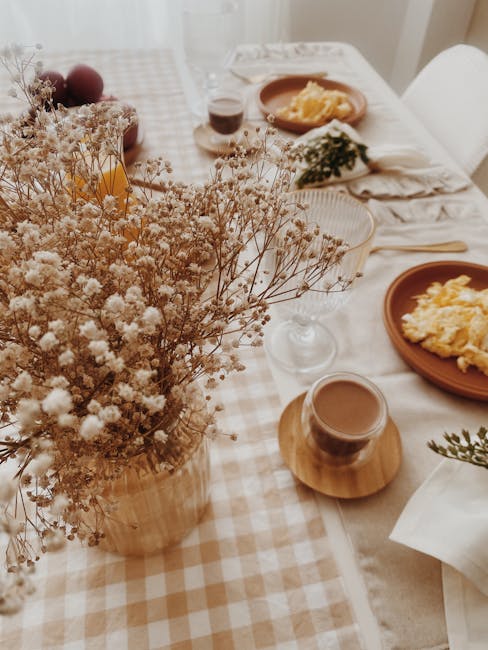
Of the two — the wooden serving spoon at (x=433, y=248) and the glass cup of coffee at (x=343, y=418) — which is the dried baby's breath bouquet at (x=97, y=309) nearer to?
the glass cup of coffee at (x=343, y=418)

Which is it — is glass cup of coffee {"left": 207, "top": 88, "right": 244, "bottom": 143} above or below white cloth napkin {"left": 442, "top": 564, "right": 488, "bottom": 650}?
above

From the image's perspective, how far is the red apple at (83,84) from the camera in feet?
3.87

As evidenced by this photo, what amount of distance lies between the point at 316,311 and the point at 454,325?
0.23m

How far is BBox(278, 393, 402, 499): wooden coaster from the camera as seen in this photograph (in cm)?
66

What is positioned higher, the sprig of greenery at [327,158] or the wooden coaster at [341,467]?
the sprig of greenery at [327,158]

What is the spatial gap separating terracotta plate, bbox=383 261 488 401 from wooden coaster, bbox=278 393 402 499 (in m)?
0.12

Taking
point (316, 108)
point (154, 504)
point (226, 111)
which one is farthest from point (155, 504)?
point (316, 108)

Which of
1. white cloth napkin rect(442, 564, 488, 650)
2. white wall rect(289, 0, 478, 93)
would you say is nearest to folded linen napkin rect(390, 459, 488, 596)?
white cloth napkin rect(442, 564, 488, 650)

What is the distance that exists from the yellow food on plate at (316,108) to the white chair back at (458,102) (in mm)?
353

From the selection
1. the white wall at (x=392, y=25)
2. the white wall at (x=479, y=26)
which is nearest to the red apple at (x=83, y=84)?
the white wall at (x=392, y=25)

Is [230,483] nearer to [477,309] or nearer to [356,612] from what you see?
[356,612]

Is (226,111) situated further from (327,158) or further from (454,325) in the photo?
(454,325)

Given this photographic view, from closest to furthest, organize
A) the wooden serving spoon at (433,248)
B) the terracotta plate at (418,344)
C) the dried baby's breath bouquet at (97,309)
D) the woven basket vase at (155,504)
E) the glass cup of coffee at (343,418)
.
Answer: the dried baby's breath bouquet at (97,309) → the woven basket vase at (155,504) → the glass cup of coffee at (343,418) → the terracotta plate at (418,344) → the wooden serving spoon at (433,248)

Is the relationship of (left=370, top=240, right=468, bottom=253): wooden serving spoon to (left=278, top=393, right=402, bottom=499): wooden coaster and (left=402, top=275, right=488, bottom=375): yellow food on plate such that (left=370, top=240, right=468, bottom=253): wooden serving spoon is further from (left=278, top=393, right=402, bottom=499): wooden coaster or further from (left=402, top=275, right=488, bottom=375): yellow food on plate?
(left=278, top=393, right=402, bottom=499): wooden coaster
